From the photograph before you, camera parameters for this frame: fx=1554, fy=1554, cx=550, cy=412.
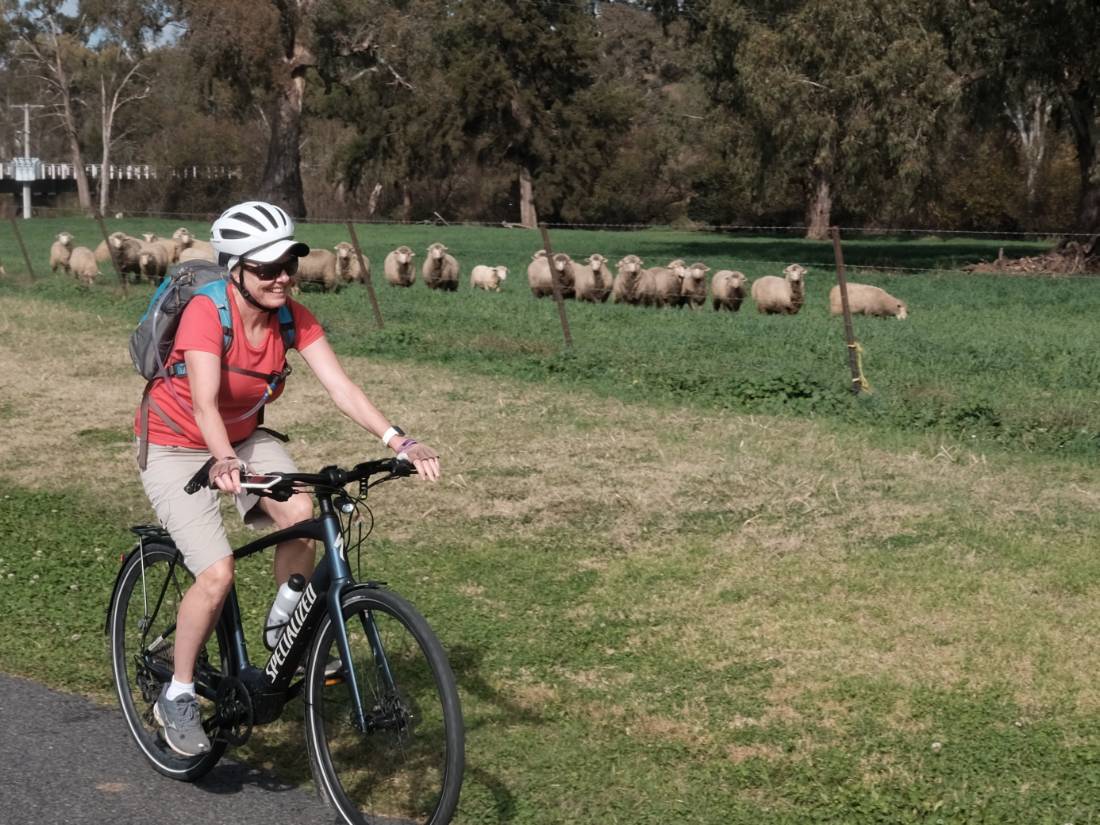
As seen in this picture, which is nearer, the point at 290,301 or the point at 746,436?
the point at 290,301

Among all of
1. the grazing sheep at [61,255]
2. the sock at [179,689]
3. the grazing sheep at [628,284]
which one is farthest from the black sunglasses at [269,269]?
the grazing sheep at [61,255]

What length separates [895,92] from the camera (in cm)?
3328

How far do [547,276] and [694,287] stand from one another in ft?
11.6

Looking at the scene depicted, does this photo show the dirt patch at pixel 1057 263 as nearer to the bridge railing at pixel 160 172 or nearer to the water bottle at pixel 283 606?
the water bottle at pixel 283 606

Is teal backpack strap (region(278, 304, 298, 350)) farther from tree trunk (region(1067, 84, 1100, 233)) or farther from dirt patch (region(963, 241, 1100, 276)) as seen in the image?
tree trunk (region(1067, 84, 1100, 233))

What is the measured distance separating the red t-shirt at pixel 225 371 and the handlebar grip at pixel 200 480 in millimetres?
257

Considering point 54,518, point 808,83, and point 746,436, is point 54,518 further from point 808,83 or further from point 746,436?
point 808,83

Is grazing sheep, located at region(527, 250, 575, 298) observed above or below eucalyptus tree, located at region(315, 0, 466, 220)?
below

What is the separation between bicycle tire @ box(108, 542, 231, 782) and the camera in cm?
558

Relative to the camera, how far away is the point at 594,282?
27.2 m

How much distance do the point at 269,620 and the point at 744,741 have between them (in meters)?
1.92

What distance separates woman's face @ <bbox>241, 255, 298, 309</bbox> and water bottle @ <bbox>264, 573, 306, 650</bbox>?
36.7 inches

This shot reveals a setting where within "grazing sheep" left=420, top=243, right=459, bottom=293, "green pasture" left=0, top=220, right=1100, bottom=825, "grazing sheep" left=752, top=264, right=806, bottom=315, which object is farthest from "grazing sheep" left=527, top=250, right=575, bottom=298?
"green pasture" left=0, top=220, right=1100, bottom=825

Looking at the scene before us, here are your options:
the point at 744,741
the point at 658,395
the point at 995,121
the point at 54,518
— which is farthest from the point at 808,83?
the point at 744,741
